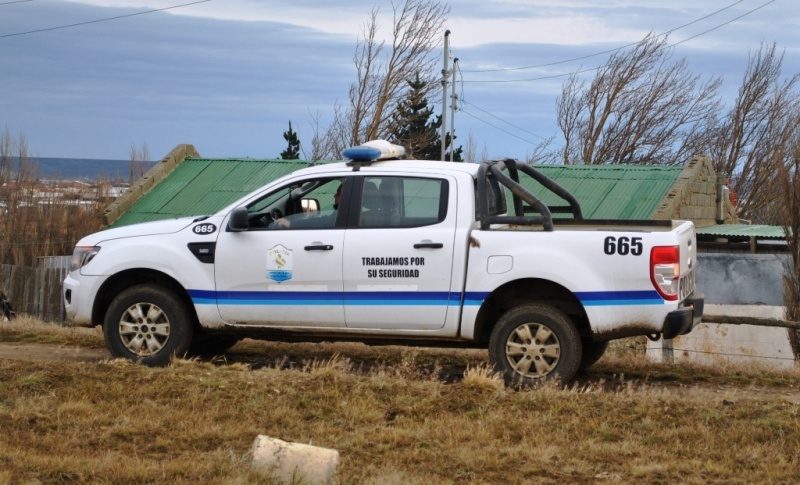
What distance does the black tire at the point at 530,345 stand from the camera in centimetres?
854

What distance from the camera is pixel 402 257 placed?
8836 mm

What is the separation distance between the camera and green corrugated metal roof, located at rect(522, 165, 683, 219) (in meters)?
24.3

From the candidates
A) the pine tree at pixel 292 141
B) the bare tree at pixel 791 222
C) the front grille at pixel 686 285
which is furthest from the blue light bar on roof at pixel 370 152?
the pine tree at pixel 292 141

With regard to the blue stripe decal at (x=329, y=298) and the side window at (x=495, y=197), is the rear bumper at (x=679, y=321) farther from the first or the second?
the side window at (x=495, y=197)

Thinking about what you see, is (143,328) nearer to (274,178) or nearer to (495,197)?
(495,197)

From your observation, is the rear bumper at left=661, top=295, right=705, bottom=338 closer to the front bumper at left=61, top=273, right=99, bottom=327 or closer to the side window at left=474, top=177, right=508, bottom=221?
the side window at left=474, top=177, right=508, bottom=221

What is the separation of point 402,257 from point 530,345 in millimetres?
1246

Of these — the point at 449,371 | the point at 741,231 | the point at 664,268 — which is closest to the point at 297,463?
the point at 664,268

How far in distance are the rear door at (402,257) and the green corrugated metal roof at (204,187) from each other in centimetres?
1752

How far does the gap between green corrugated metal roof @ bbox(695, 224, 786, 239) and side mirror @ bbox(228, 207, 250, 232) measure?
1683 centimetres

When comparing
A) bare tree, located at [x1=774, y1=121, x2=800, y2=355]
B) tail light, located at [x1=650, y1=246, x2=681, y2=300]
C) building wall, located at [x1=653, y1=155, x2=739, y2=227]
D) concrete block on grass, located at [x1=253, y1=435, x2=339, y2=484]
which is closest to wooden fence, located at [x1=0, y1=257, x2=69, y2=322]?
building wall, located at [x1=653, y1=155, x2=739, y2=227]

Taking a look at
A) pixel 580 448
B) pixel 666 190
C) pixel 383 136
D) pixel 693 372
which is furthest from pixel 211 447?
pixel 383 136

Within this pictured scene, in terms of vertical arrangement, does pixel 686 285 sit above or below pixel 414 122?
below

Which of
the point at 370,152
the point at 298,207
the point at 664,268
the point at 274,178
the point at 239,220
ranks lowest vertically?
the point at 664,268
